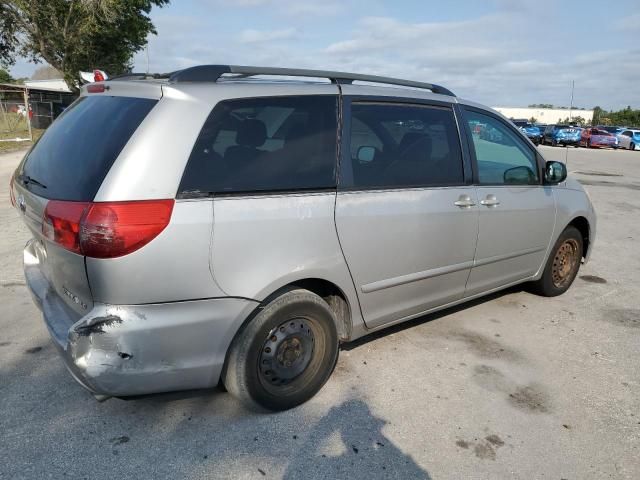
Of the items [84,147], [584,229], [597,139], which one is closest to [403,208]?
[84,147]

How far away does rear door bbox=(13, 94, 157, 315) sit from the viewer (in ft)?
7.94

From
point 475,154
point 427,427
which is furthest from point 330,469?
point 475,154

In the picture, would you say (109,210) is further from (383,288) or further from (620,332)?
(620,332)

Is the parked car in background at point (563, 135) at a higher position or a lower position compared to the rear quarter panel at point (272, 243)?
higher

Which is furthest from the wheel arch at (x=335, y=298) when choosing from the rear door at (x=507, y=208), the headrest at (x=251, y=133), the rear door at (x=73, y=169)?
the rear door at (x=507, y=208)

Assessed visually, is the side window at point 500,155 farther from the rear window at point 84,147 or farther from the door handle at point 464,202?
the rear window at point 84,147

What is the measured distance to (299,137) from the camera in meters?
2.89

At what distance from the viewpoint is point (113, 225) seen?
227cm

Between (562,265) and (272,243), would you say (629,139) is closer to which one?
(562,265)

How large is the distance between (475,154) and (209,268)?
2.28 metres

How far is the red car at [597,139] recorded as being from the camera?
→ 3659 centimetres

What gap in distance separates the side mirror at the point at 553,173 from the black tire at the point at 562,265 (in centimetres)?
59

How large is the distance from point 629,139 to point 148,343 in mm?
41065

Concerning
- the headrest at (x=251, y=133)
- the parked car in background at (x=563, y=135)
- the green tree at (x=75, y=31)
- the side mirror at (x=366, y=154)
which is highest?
the green tree at (x=75, y=31)
